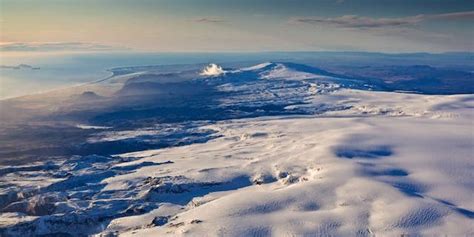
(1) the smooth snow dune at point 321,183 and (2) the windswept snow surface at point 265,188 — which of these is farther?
(2) the windswept snow surface at point 265,188

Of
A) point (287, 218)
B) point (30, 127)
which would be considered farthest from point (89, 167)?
point (30, 127)

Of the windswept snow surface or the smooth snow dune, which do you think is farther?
the windswept snow surface

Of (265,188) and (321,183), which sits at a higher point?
(321,183)

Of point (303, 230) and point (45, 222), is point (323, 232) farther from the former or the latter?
point (45, 222)

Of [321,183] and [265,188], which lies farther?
[265,188]
